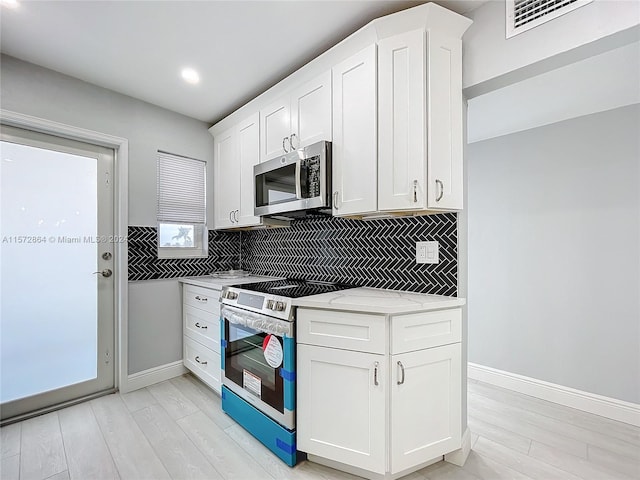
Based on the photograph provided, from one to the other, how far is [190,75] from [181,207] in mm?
1263

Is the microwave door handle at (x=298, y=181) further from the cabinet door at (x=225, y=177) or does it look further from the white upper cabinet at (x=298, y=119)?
the cabinet door at (x=225, y=177)

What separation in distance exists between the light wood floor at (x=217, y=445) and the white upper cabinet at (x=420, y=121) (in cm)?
156

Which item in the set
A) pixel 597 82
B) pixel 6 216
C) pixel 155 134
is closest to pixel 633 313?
pixel 597 82

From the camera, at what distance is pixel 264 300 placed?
1911 millimetres

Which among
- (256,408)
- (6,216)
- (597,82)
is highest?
(597,82)

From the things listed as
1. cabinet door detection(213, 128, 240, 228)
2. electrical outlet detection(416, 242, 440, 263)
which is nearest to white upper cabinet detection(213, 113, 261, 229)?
cabinet door detection(213, 128, 240, 228)

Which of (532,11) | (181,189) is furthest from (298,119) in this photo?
(181,189)

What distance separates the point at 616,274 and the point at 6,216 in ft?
15.0

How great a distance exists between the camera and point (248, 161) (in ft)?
9.14

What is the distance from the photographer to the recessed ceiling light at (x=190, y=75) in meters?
2.31

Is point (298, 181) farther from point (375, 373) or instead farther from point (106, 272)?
point (106, 272)

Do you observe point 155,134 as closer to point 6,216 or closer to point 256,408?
point 6,216

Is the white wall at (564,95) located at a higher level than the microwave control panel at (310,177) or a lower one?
higher

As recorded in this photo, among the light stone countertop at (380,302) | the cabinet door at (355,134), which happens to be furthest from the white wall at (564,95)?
the light stone countertop at (380,302)
